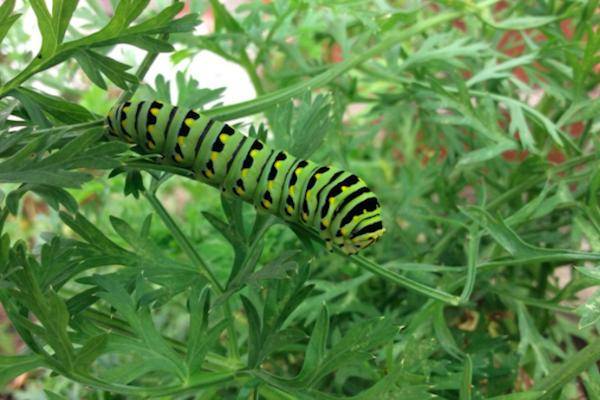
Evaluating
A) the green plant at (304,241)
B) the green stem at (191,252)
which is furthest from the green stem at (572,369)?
the green stem at (191,252)

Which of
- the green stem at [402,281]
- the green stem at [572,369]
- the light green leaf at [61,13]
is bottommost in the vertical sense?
the green stem at [572,369]

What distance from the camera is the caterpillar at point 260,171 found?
0.90 meters

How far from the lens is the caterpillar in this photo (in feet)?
2.94

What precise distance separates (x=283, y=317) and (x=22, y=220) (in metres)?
1.33

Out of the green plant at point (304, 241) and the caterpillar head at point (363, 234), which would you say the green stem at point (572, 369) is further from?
the caterpillar head at point (363, 234)

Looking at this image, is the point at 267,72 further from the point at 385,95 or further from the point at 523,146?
the point at 523,146

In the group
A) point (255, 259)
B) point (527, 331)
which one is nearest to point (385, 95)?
point (527, 331)

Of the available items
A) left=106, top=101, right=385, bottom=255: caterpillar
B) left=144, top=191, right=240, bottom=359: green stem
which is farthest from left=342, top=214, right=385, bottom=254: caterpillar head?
left=144, top=191, right=240, bottom=359: green stem

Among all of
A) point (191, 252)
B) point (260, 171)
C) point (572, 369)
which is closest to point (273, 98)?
point (260, 171)

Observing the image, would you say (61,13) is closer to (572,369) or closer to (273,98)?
(273,98)

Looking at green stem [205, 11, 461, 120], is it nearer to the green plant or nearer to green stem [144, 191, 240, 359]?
the green plant

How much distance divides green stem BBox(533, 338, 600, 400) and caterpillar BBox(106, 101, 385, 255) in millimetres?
334

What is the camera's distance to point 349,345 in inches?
34.1

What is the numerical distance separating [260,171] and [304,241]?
4.5 inches
